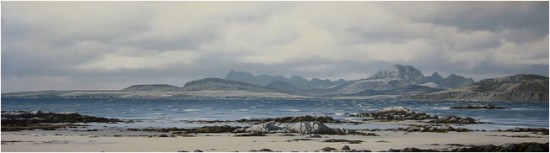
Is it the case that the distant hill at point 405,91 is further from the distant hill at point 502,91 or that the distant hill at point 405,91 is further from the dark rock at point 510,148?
the dark rock at point 510,148

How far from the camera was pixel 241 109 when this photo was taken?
426 inches

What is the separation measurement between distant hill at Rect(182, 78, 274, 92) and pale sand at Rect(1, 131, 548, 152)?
0.70m

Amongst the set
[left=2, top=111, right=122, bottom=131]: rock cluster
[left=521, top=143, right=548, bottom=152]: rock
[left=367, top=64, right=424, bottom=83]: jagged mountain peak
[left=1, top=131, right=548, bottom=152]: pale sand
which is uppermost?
[left=367, top=64, right=424, bottom=83]: jagged mountain peak

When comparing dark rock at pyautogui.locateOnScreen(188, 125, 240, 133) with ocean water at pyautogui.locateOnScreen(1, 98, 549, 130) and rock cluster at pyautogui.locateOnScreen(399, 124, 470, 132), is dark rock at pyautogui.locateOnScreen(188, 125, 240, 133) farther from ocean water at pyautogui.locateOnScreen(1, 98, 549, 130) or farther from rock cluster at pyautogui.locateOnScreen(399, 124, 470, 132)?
rock cluster at pyautogui.locateOnScreen(399, 124, 470, 132)

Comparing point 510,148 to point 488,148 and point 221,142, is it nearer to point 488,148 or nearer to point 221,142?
point 488,148

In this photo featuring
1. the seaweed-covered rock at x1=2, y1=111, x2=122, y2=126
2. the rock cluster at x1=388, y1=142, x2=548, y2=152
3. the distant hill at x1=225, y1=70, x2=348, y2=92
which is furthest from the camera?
the distant hill at x1=225, y1=70, x2=348, y2=92

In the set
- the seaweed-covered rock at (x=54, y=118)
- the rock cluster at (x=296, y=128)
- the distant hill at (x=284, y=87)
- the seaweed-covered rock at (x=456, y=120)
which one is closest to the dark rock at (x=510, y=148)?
the seaweed-covered rock at (x=456, y=120)

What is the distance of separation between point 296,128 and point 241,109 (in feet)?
3.17

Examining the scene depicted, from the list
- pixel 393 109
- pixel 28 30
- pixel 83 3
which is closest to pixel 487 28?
pixel 393 109

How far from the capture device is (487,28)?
10.3 meters

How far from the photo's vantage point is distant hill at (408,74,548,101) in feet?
33.6

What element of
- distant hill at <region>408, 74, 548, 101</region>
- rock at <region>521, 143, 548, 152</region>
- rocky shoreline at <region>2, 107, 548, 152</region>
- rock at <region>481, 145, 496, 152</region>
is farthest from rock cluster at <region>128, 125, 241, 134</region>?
rock at <region>521, 143, 548, 152</region>

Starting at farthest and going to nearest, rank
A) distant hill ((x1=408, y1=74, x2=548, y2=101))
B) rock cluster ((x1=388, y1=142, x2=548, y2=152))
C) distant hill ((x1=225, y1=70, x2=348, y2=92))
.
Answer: distant hill ((x1=225, y1=70, x2=348, y2=92)), distant hill ((x1=408, y1=74, x2=548, y2=101)), rock cluster ((x1=388, y1=142, x2=548, y2=152))

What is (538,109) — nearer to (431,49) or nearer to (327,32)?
(431,49)
